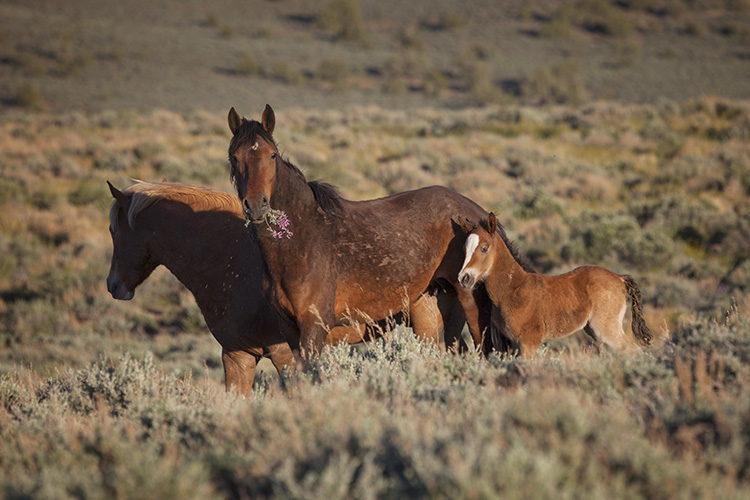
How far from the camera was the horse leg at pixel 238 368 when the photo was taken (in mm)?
5371

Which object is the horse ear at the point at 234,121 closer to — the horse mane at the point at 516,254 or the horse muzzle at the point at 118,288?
the horse muzzle at the point at 118,288

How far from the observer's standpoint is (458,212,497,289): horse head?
5152mm

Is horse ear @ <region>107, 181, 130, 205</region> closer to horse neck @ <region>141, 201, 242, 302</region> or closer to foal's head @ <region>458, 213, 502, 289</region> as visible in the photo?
horse neck @ <region>141, 201, 242, 302</region>

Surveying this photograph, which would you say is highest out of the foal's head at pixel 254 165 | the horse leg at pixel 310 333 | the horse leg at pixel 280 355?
the foal's head at pixel 254 165

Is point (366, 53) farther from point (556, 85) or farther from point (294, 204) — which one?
point (294, 204)

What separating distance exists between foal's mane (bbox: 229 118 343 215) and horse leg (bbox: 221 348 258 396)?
1.56 m

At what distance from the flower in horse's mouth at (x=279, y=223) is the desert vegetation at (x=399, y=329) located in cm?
97

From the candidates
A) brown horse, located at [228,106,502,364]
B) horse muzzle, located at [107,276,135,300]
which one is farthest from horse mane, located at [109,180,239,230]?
brown horse, located at [228,106,502,364]

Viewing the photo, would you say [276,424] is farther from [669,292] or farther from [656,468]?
[669,292]

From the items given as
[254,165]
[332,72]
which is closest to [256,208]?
[254,165]

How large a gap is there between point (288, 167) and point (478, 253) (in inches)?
70.6

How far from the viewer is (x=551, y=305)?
18.9ft

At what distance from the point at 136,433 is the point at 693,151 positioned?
19241mm

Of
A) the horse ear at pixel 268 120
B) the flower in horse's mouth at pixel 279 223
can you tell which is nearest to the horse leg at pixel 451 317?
the flower in horse's mouth at pixel 279 223
